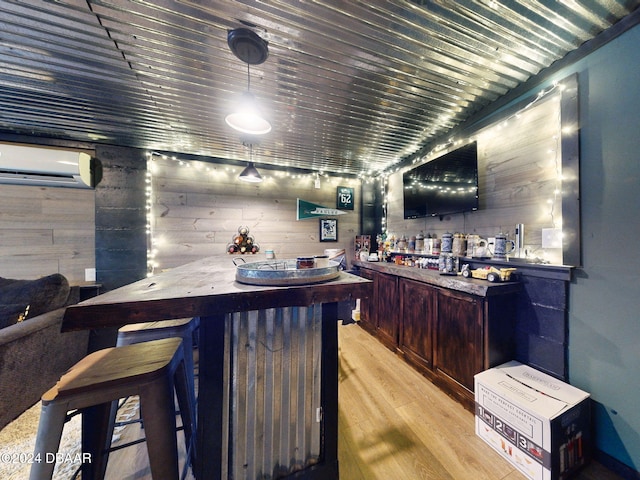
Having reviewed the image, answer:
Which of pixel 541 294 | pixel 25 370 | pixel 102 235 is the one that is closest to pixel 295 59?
pixel 541 294

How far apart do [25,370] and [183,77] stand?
8.22ft

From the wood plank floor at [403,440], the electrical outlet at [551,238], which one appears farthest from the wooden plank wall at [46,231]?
the electrical outlet at [551,238]

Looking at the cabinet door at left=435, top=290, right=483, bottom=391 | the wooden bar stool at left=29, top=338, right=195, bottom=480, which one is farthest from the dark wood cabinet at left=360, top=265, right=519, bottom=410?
the wooden bar stool at left=29, top=338, right=195, bottom=480

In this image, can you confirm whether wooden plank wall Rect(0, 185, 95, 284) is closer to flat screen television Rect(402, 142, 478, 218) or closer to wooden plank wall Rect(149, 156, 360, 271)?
wooden plank wall Rect(149, 156, 360, 271)

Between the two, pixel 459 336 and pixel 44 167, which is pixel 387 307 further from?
pixel 44 167

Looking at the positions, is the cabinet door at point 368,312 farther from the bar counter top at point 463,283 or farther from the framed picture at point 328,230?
the framed picture at point 328,230

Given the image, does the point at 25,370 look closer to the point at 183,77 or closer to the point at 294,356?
the point at 294,356

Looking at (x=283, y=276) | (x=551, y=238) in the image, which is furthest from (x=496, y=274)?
(x=283, y=276)

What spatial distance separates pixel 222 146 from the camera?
112 inches

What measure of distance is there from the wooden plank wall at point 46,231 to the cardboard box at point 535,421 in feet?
14.3

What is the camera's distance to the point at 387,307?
2.57 meters

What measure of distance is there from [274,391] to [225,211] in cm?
287

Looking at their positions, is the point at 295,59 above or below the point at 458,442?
above

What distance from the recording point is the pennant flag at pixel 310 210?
362cm
